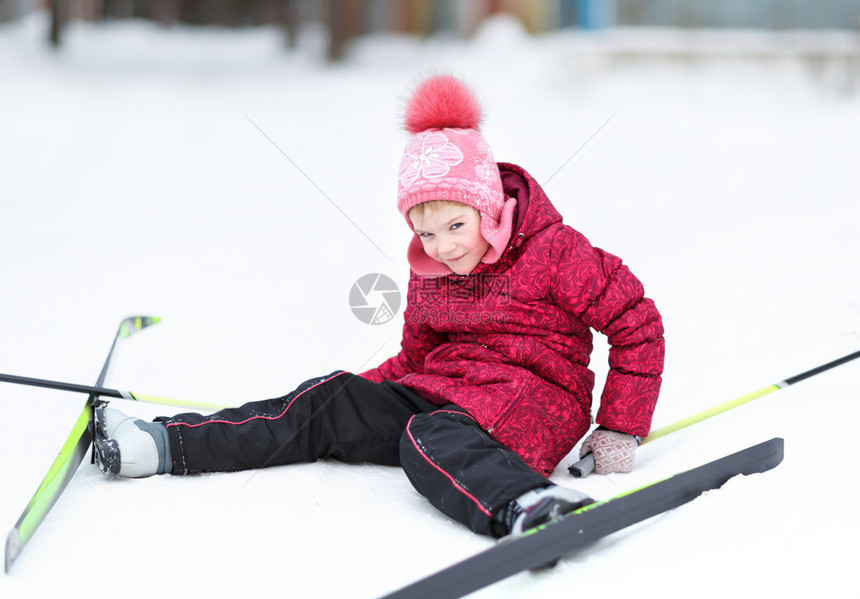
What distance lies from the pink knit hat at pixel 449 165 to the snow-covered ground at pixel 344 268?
173mm

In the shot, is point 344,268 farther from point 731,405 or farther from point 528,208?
point 731,405

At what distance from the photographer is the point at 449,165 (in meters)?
1.29

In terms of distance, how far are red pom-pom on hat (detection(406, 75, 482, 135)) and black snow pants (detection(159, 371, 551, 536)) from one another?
1.31 ft

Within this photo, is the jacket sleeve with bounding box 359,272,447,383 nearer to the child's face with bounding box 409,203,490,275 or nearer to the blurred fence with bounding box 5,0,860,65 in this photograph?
the child's face with bounding box 409,203,490,275

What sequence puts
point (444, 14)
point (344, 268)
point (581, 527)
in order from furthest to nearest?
point (444, 14)
point (344, 268)
point (581, 527)

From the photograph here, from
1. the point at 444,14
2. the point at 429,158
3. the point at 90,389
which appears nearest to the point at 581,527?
the point at 429,158

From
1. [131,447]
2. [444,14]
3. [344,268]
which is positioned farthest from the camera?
[444,14]

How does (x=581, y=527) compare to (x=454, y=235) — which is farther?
(x=454, y=235)

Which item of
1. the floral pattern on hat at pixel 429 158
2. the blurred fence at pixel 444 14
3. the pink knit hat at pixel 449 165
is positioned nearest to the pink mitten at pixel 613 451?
the pink knit hat at pixel 449 165

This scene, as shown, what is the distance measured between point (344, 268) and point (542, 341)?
124 centimetres

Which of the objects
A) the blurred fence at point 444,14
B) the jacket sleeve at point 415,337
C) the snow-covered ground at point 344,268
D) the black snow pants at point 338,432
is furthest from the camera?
the blurred fence at point 444,14

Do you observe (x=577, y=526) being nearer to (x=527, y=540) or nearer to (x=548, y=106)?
(x=527, y=540)

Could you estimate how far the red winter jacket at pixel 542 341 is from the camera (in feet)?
4.06

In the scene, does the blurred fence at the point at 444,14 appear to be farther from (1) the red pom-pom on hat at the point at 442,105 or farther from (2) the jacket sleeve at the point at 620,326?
(2) the jacket sleeve at the point at 620,326
